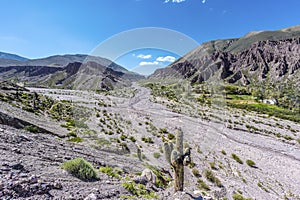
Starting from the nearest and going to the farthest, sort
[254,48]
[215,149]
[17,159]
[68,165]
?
[17,159], [68,165], [215,149], [254,48]

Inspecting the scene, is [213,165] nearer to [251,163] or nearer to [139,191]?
[251,163]

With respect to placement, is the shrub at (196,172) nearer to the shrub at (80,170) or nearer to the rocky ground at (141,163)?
the rocky ground at (141,163)

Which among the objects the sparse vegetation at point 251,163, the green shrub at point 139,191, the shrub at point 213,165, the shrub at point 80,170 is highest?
the shrub at point 80,170

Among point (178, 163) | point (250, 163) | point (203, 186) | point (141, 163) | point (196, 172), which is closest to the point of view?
point (178, 163)

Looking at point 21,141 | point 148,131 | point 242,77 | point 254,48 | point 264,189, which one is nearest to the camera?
point 21,141

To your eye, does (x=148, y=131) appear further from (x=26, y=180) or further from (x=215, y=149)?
(x=26, y=180)

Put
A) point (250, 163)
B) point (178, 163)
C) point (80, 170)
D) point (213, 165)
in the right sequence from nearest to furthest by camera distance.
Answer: point (80, 170) < point (178, 163) < point (213, 165) < point (250, 163)

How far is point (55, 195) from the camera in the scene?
4.38m

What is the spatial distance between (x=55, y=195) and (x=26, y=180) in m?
0.76

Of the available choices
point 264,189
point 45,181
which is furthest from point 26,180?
point 264,189

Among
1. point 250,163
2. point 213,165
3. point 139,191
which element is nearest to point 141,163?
point 139,191

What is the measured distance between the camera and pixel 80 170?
235 inches

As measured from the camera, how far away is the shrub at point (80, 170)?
595 cm

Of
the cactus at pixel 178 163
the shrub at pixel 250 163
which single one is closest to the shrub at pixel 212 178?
the cactus at pixel 178 163
